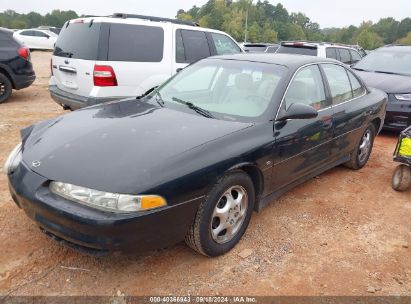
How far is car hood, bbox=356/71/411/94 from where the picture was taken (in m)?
6.58

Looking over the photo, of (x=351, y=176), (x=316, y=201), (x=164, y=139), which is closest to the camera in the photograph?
(x=164, y=139)

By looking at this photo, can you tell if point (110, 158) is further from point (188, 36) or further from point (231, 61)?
point (188, 36)

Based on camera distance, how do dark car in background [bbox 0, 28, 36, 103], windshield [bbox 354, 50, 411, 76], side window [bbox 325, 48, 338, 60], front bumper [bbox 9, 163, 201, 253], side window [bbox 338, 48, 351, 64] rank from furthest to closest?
1. side window [bbox 338, 48, 351, 64]
2. side window [bbox 325, 48, 338, 60]
3. dark car in background [bbox 0, 28, 36, 103]
4. windshield [bbox 354, 50, 411, 76]
5. front bumper [bbox 9, 163, 201, 253]

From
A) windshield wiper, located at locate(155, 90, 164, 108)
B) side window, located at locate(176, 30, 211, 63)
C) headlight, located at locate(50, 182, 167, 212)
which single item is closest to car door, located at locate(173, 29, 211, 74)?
side window, located at locate(176, 30, 211, 63)

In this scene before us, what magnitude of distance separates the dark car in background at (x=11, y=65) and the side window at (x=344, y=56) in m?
8.81

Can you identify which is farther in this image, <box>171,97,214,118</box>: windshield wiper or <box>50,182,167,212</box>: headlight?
<box>171,97,214,118</box>: windshield wiper

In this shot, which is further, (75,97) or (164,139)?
(75,97)

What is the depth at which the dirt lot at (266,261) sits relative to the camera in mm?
2592

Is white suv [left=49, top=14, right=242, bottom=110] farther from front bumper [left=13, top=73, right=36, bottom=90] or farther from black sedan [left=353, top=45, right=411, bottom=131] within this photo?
black sedan [left=353, top=45, right=411, bottom=131]

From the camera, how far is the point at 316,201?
4.05m

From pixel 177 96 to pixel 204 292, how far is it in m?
1.94

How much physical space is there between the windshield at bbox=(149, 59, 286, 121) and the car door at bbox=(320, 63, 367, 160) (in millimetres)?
914

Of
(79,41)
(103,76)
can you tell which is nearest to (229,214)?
(103,76)

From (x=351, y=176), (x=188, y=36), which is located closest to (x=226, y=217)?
(x=351, y=176)
